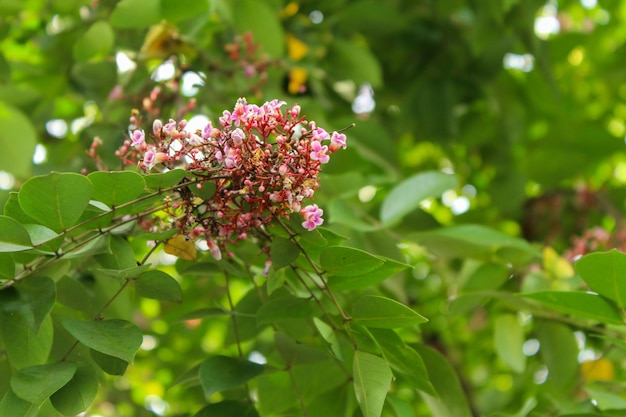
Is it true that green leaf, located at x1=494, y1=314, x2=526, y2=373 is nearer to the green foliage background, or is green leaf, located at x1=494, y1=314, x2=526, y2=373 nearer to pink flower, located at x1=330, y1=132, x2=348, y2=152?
the green foliage background

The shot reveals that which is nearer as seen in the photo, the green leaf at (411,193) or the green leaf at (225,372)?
the green leaf at (225,372)

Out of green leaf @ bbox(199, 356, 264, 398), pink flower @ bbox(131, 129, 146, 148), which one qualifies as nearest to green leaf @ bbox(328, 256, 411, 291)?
green leaf @ bbox(199, 356, 264, 398)


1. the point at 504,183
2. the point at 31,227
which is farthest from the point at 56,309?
the point at 504,183

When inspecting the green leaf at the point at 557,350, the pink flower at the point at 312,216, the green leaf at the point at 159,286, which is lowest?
the green leaf at the point at 557,350

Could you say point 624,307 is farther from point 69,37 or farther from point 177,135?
point 69,37

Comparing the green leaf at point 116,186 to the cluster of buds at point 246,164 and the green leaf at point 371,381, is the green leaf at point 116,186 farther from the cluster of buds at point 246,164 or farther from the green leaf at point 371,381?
the green leaf at point 371,381

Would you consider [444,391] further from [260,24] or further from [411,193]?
[260,24]

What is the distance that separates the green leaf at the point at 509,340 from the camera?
1.07 meters

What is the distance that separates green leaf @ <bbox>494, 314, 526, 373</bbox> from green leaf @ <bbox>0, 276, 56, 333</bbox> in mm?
633

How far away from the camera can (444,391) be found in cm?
86

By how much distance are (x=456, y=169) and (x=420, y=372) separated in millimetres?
1172

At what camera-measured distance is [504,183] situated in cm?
165

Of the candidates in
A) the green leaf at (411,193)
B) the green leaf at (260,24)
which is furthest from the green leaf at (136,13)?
the green leaf at (411,193)

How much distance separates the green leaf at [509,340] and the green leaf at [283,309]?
0.42m
